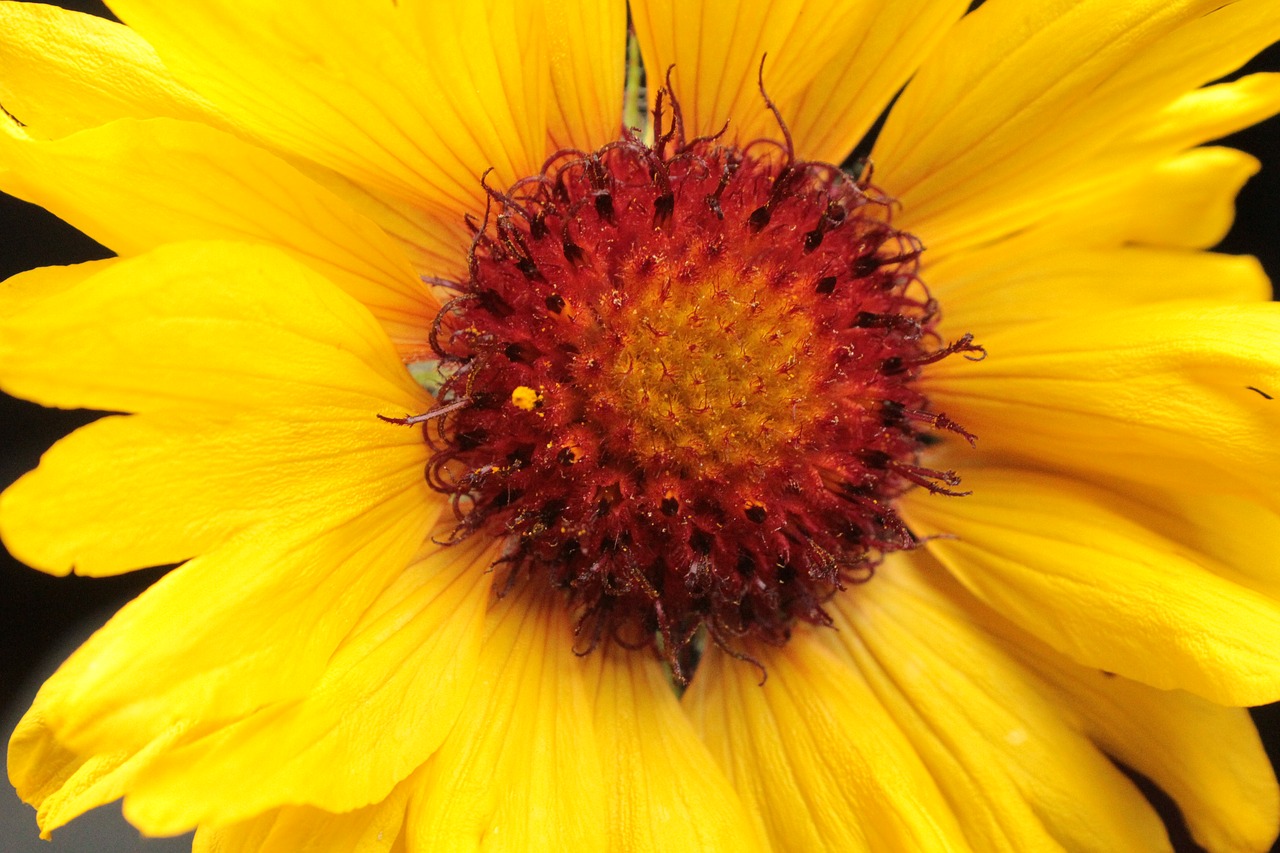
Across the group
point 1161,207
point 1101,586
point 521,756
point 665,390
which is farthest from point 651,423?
point 1161,207

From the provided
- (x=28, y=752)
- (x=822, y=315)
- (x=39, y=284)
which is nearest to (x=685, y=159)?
(x=822, y=315)

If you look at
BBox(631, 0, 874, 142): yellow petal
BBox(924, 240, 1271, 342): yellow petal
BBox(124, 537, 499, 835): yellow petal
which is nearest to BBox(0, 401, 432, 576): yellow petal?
BBox(124, 537, 499, 835): yellow petal

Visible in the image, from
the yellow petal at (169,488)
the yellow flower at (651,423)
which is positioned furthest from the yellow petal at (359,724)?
the yellow petal at (169,488)

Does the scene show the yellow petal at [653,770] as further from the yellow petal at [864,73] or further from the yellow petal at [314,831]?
the yellow petal at [864,73]

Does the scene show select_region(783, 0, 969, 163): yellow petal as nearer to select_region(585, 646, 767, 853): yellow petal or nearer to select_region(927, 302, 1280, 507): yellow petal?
select_region(927, 302, 1280, 507): yellow petal

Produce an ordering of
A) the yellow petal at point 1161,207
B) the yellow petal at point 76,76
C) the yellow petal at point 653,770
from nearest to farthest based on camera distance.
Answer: the yellow petal at point 76,76
the yellow petal at point 653,770
the yellow petal at point 1161,207
